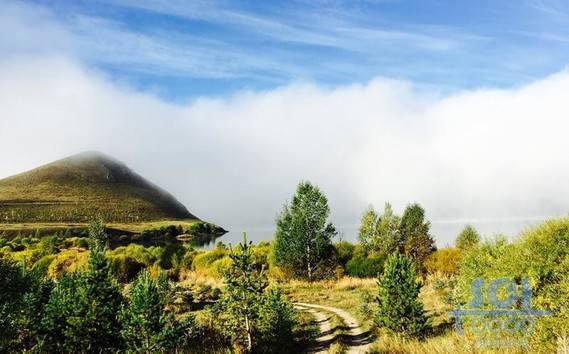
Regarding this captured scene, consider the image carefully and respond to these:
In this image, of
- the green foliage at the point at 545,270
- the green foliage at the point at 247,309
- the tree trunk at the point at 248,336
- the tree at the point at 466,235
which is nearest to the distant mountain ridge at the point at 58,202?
the tree at the point at 466,235

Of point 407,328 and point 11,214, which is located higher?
point 11,214

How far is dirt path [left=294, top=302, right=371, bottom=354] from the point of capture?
16.8 meters

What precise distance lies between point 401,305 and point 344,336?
3.84m

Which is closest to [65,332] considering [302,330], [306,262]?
[302,330]

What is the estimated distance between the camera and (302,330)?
1930cm

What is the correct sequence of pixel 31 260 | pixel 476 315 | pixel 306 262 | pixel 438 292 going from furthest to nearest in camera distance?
pixel 31 260, pixel 306 262, pixel 438 292, pixel 476 315

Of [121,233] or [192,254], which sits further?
[121,233]

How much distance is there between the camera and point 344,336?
18.6 metres

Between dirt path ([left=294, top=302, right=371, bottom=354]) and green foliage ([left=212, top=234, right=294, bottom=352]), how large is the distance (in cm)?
249

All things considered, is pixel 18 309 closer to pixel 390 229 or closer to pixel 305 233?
pixel 305 233

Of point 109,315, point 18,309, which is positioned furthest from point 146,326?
point 18,309

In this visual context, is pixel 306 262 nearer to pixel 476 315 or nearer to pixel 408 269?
pixel 408 269

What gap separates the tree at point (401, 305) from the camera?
15891mm

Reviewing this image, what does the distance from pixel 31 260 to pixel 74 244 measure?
84.1 ft
